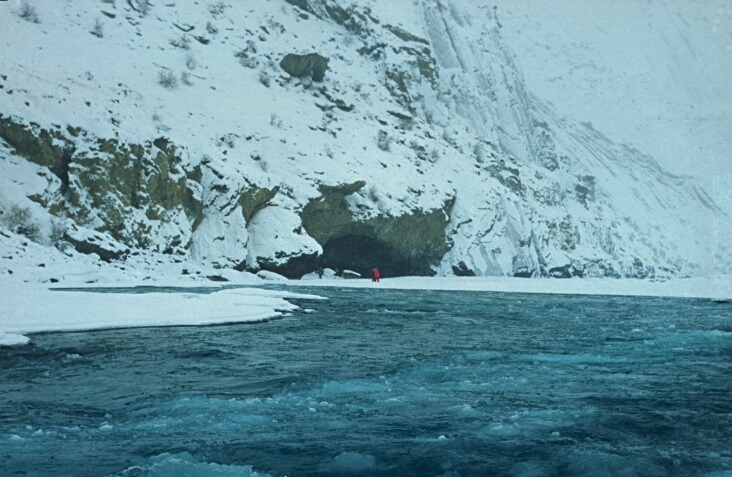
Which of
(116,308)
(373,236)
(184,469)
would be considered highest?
(184,469)

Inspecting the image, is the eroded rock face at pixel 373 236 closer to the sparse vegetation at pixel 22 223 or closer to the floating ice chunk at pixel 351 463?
the sparse vegetation at pixel 22 223

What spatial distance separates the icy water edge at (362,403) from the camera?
5949 millimetres

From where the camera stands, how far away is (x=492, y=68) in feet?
235

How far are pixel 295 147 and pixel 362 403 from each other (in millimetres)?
34981

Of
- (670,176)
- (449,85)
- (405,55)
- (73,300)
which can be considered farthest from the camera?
(670,176)

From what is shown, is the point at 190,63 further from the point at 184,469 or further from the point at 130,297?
the point at 184,469

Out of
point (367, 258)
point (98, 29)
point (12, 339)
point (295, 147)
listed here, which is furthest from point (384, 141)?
point (12, 339)

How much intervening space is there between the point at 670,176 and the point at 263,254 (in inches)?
3437

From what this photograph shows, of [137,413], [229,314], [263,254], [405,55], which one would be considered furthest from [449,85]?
[137,413]

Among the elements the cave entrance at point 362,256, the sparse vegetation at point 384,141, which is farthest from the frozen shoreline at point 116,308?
the sparse vegetation at point 384,141

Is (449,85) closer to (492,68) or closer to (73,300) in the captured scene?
(492,68)

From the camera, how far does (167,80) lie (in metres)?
42.4

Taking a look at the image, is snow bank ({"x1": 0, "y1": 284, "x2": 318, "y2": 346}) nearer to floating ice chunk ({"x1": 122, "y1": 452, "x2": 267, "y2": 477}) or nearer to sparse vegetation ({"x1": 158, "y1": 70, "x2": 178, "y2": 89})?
floating ice chunk ({"x1": 122, "y1": 452, "x2": 267, "y2": 477})

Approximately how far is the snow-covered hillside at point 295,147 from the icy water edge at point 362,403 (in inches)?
676
